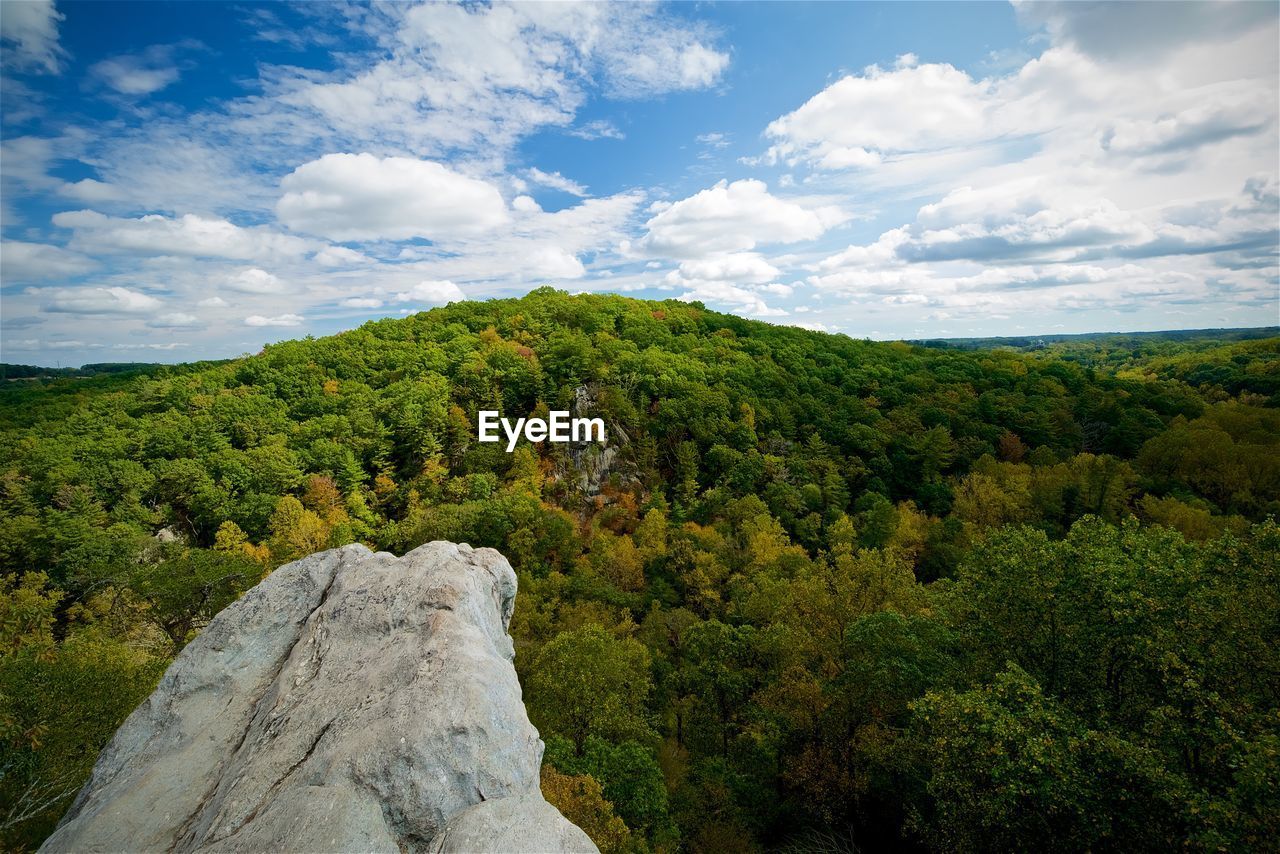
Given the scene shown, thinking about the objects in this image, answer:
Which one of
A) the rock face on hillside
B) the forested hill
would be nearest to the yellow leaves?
the forested hill

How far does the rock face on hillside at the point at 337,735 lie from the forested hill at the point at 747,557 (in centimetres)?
921

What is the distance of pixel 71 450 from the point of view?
50.0 meters

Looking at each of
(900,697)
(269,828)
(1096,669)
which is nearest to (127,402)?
(269,828)

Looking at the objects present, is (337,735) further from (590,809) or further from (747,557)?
(747,557)

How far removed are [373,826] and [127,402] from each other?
80.7m

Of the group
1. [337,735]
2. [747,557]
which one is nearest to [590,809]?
[337,735]

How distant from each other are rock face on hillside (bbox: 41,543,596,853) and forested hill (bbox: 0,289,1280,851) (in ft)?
30.2

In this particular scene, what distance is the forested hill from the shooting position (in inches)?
572

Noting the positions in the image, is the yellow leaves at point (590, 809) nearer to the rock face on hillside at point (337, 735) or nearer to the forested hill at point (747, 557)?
the forested hill at point (747, 557)

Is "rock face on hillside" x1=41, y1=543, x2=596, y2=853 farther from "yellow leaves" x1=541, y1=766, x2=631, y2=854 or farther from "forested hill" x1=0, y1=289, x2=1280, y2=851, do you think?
"forested hill" x1=0, y1=289, x2=1280, y2=851

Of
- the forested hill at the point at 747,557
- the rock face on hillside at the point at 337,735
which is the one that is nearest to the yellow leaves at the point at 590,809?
→ the forested hill at the point at 747,557

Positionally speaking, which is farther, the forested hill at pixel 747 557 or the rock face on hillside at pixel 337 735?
the forested hill at pixel 747 557

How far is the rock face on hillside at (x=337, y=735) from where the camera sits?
25.6ft

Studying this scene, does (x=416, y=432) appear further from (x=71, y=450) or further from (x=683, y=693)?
(x=683, y=693)
